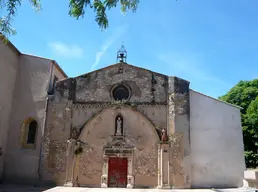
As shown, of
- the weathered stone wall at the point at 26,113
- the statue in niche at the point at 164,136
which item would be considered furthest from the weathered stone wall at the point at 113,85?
the statue in niche at the point at 164,136

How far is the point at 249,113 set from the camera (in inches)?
956

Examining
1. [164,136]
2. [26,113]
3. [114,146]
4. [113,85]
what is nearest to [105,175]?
[114,146]

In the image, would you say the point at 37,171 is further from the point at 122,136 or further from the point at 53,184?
the point at 122,136

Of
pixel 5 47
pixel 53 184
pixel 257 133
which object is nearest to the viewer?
pixel 53 184

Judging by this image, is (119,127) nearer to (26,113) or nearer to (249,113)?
(26,113)

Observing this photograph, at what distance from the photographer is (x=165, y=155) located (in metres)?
15.9

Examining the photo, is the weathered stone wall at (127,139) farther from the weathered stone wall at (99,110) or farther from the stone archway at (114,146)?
the weathered stone wall at (99,110)

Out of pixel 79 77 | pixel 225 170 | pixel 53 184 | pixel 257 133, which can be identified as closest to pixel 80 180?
pixel 53 184

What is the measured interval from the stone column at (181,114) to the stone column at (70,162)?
5.92m

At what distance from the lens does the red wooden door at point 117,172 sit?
15.9 meters

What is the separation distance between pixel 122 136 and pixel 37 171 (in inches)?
213

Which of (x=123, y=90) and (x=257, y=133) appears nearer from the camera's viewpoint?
(x=123, y=90)

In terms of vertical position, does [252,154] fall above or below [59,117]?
below

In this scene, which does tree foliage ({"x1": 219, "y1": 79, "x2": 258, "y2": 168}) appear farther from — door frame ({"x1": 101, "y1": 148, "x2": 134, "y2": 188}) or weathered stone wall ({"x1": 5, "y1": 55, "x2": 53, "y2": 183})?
weathered stone wall ({"x1": 5, "y1": 55, "x2": 53, "y2": 183})
